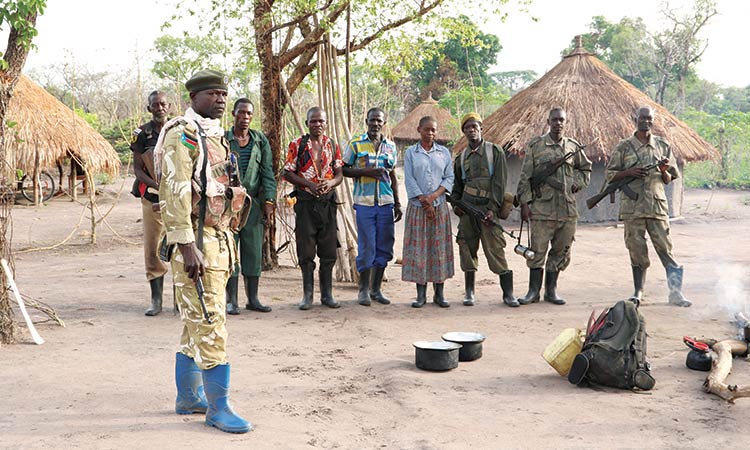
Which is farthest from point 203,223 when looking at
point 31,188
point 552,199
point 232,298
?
point 31,188

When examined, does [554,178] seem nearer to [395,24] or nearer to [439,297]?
[439,297]

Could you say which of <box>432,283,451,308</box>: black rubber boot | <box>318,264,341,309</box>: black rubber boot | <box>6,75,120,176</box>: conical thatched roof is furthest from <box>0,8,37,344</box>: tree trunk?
<box>6,75,120,176</box>: conical thatched roof

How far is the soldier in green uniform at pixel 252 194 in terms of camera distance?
5.80 metres

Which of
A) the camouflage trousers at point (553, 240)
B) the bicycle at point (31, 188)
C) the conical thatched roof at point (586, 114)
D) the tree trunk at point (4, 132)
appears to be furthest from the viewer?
the bicycle at point (31, 188)

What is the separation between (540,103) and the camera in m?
12.3

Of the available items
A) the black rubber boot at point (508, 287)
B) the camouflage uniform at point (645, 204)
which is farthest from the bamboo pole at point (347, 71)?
the camouflage uniform at point (645, 204)

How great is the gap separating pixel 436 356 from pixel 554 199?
2.45m

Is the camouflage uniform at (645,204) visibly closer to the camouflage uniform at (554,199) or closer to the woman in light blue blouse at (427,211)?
the camouflage uniform at (554,199)

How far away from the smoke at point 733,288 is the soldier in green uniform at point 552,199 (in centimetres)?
137

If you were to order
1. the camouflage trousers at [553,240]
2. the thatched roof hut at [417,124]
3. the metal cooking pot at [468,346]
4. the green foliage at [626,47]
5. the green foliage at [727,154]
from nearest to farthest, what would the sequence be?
the metal cooking pot at [468,346] → the camouflage trousers at [553,240] → the green foliage at [727,154] → the thatched roof hut at [417,124] → the green foliage at [626,47]

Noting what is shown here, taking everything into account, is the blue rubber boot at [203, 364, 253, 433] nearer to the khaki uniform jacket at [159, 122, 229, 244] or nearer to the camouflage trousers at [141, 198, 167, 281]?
the khaki uniform jacket at [159, 122, 229, 244]

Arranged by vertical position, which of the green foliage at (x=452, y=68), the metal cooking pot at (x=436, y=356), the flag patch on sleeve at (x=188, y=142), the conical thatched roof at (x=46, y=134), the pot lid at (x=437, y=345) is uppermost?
the green foliage at (x=452, y=68)

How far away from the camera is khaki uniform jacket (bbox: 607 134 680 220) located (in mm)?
6152

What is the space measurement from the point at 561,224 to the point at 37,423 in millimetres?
Result: 4403
